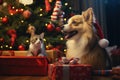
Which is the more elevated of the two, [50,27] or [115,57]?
[50,27]

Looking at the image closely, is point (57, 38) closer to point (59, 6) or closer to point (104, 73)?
point (59, 6)

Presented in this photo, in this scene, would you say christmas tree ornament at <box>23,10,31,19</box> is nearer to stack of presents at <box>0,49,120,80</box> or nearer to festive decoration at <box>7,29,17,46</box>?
festive decoration at <box>7,29,17,46</box>

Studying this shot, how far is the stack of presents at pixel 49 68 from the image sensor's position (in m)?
1.49

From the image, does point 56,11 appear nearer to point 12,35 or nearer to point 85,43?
point 12,35

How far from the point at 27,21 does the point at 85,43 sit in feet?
2.93

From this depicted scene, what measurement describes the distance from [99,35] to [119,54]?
264mm

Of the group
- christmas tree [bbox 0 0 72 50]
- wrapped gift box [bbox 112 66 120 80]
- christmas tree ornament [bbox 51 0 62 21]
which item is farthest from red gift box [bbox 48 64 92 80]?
christmas tree ornament [bbox 51 0 62 21]

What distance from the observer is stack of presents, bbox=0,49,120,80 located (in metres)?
1.49

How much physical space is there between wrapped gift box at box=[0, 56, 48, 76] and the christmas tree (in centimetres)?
46

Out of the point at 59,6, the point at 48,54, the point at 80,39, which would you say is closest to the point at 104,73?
the point at 80,39

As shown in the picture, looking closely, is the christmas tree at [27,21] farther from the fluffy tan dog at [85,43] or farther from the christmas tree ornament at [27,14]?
the fluffy tan dog at [85,43]

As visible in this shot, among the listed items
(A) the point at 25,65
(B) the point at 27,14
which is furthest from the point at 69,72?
(B) the point at 27,14

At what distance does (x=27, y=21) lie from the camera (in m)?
2.52

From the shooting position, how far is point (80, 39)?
A: 1859mm
